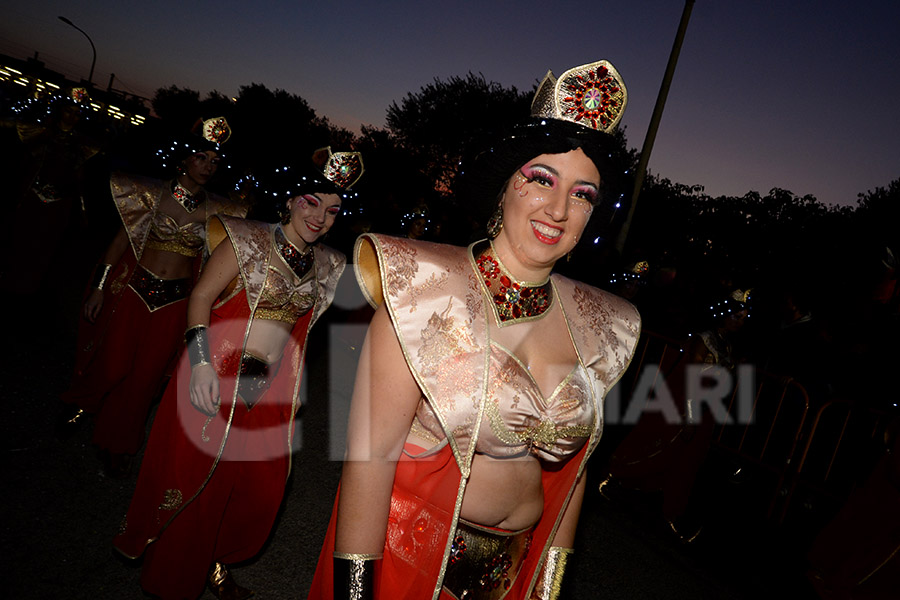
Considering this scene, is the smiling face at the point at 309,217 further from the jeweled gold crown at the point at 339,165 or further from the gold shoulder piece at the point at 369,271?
the gold shoulder piece at the point at 369,271

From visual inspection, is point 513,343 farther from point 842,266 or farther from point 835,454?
point 842,266

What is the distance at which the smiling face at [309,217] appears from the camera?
2.93 m

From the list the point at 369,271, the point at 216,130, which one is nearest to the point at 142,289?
the point at 216,130

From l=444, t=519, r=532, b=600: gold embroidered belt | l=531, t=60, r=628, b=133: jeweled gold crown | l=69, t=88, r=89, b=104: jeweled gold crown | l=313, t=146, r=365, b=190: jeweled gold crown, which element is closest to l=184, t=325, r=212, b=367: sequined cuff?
l=313, t=146, r=365, b=190: jeweled gold crown

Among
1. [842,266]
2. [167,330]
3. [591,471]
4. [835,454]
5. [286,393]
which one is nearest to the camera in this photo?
[286,393]

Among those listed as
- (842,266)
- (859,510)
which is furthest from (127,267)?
(842,266)

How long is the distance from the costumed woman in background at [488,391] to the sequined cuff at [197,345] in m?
1.32

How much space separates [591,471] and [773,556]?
6.23ft

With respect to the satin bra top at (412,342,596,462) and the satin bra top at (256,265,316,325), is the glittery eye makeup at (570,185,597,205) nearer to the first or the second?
the satin bra top at (412,342,596,462)

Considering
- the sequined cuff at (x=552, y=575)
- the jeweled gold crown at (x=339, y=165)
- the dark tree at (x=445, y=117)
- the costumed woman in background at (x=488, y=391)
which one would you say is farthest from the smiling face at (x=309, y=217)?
the dark tree at (x=445, y=117)

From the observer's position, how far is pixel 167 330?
394cm

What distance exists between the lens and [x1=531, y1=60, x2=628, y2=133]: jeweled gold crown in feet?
5.04

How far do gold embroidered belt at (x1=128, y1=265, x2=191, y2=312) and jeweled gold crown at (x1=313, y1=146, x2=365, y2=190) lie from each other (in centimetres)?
185

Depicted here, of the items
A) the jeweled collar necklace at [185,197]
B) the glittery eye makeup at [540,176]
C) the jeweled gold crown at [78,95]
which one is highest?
the glittery eye makeup at [540,176]
